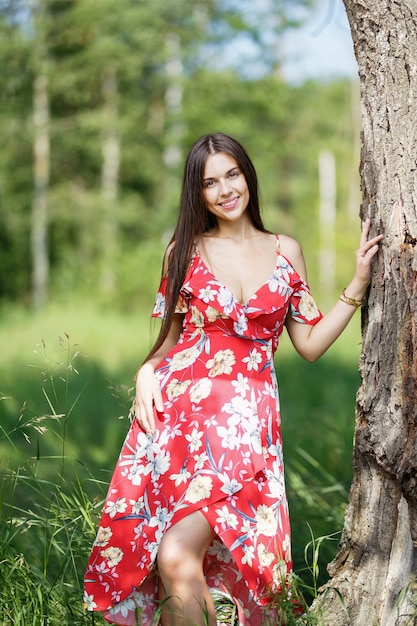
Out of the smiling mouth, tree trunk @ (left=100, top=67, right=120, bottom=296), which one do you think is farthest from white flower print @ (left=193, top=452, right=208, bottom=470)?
tree trunk @ (left=100, top=67, right=120, bottom=296)

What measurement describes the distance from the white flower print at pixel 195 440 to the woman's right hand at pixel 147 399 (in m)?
0.14

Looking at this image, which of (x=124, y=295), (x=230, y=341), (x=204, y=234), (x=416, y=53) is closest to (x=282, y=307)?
(x=230, y=341)

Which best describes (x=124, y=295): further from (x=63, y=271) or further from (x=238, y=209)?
(x=238, y=209)

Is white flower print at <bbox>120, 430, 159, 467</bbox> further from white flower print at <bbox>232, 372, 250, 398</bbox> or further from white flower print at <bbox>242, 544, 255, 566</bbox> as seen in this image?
white flower print at <bbox>242, 544, 255, 566</bbox>

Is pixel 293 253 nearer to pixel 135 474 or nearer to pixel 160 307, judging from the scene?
pixel 160 307

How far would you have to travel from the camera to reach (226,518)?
2.65m

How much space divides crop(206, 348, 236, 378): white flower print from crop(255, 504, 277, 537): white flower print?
1.39 ft

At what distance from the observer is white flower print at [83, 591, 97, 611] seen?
2.78 meters

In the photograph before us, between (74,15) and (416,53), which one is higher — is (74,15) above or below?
above

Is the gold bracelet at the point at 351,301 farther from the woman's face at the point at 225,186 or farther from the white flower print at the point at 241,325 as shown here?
the woman's face at the point at 225,186

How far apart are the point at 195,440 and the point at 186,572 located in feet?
1.29

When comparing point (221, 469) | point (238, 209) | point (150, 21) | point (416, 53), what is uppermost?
point (150, 21)

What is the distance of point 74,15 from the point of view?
16797 mm

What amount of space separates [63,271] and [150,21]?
16.4ft
